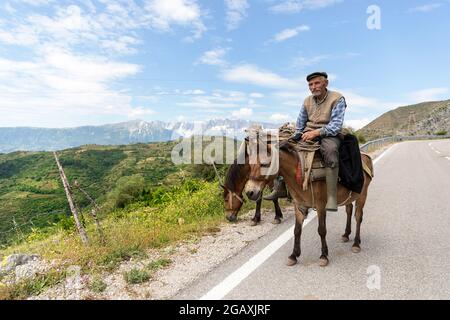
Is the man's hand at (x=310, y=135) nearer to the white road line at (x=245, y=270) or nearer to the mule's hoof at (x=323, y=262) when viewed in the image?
the mule's hoof at (x=323, y=262)

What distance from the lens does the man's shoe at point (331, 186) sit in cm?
439

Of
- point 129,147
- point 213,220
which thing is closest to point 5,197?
point 129,147

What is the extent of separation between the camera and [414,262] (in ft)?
15.0

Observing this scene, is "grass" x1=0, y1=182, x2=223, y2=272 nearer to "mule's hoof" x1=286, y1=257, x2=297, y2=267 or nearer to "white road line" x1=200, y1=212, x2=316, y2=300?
"white road line" x1=200, y1=212, x2=316, y2=300

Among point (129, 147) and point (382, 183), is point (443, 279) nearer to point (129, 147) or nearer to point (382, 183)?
point (382, 183)

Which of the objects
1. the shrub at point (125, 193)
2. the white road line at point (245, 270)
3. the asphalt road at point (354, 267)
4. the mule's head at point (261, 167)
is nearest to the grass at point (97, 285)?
the asphalt road at point (354, 267)

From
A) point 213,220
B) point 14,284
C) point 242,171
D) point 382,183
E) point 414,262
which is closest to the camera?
point 14,284

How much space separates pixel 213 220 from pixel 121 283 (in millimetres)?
3106

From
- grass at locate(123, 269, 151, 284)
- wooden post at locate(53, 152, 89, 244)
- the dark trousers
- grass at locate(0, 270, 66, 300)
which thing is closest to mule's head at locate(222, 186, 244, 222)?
the dark trousers

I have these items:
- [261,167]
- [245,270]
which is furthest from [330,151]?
[245,270]

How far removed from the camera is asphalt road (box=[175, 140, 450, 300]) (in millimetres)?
3744

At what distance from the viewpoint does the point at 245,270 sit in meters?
4.39

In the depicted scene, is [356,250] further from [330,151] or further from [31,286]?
[31,286]
